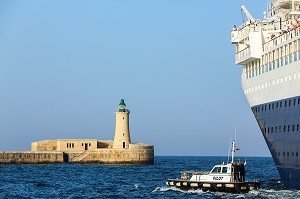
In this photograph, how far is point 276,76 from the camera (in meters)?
57.1

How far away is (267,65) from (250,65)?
17.8ft

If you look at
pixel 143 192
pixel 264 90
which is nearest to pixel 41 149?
pixel 143 192

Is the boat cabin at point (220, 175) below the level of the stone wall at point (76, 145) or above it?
below

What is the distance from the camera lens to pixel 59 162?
139 m

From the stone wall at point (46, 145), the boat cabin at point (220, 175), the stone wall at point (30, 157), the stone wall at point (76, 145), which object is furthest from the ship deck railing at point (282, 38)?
the stone wall at point (46, 145)

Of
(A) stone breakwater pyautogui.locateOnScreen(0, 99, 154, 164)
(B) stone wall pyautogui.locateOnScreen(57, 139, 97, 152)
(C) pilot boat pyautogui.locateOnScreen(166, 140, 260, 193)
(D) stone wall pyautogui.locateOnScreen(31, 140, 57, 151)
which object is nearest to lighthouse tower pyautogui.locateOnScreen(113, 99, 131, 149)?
(A) stone breakwater pyautogui.locateOnScreen(0, 99, 154, 164)

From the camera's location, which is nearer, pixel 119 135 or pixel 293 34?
pixel 293 34

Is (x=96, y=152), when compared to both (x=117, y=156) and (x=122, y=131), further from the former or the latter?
(x=122, y=131)

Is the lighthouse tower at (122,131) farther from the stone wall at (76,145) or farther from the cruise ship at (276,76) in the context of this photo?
the cruise ship at (276,76)

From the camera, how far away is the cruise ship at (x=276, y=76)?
53.2m

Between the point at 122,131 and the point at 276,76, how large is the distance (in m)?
79.0

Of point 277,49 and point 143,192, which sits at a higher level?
point 277,49

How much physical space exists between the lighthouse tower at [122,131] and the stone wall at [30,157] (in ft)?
37.5

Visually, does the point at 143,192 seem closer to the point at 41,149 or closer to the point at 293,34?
the point at 293,34
